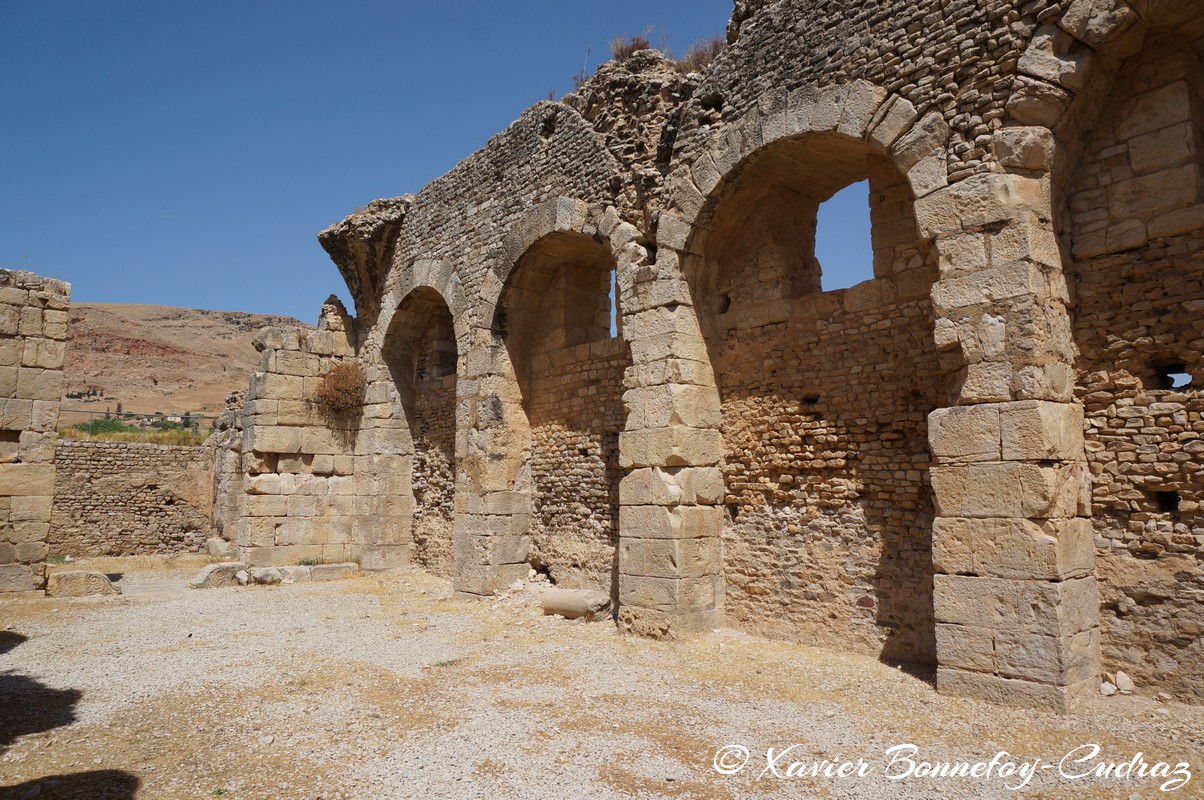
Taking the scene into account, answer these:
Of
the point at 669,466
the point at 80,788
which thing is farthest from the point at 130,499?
the point at 80,788

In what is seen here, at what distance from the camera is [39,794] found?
11.5 feet

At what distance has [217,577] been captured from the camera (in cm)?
1077

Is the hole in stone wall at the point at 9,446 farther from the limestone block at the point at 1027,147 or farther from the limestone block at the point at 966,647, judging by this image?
the limestone block at the point at 1027,147

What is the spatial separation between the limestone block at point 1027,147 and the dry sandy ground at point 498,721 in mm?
3358

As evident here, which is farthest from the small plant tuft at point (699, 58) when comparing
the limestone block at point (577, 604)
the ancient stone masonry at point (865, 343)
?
the limestone block at point (577, 604)

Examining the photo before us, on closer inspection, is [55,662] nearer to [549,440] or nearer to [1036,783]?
[549,440]

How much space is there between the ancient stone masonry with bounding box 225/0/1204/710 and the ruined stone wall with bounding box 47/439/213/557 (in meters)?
8.07

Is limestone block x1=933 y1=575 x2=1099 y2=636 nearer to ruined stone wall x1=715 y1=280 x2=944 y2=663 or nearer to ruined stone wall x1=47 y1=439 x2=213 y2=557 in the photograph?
ruined stone wall x1=715 y1=280 x2=944 y2=663

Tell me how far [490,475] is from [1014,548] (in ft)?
19.3

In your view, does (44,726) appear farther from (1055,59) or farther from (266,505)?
(1055,59)

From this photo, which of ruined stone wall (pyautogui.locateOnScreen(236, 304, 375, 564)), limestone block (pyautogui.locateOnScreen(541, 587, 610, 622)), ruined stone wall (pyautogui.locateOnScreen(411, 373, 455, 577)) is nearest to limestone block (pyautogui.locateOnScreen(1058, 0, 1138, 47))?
limestone block (pyautogui.locateOnScreen(541, 587, 610, 622))

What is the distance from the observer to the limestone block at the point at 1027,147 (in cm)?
497

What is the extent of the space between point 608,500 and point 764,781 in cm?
475

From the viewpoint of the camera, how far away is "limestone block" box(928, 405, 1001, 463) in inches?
193
